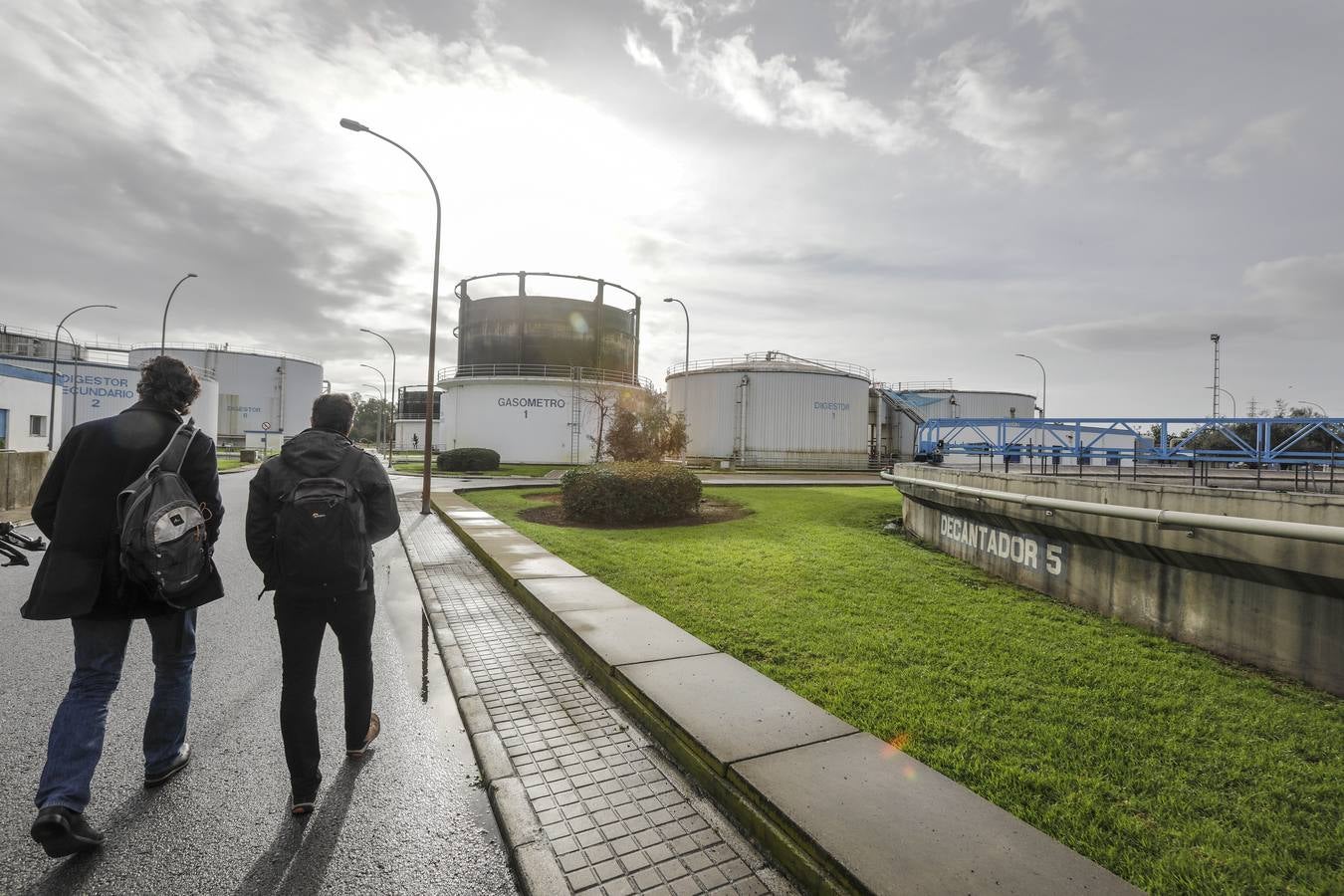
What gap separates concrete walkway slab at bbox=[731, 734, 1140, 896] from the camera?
2.46 m

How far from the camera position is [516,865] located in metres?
2.79

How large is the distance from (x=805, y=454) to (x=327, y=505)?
1579 inches

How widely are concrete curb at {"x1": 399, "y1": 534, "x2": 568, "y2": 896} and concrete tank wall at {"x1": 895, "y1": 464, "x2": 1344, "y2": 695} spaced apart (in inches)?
204

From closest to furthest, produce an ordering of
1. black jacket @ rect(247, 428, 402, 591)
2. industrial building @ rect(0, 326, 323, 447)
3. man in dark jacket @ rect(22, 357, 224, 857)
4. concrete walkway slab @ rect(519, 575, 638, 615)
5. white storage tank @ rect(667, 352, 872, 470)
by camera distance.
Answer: man in dark jacket @ rect(22, 357, 224, 857)
black jacket @ rect(247, 428, 402, 591)
concrete walkway slab @ rect(519, 575, 638, 615)
white storage tank @ rect(667, 352, 872, 470)
industrial building @ rect(0, 326, 323, 447)

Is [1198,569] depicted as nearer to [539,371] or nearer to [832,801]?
[832,801]

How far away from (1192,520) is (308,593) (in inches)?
243

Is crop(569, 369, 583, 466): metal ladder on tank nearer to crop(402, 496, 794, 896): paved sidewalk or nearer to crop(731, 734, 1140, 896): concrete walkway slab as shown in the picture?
crop(402, 496, 794, 896): paved sidewalk

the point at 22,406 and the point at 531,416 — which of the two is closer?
the point at 22,406

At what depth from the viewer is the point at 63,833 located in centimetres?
275

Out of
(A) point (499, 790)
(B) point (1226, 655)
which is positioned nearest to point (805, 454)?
(B) point (1226, 655)

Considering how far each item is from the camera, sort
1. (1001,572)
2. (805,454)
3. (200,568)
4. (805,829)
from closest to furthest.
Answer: (805,829) < (200,568) < (1001,572) < (805,454)

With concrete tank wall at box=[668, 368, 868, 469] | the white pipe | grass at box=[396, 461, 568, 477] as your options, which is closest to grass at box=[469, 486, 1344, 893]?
the white pipe

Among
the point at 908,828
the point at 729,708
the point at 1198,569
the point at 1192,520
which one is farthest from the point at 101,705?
the point at 1198,569

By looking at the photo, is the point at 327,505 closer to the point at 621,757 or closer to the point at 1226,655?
the point at 621,757
